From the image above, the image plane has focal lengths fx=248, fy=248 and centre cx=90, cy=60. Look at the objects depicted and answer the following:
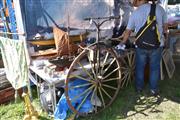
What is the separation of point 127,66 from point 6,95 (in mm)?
2325

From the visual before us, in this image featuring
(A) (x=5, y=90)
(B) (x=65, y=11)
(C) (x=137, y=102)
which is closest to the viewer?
(C) (x=137, y=102)

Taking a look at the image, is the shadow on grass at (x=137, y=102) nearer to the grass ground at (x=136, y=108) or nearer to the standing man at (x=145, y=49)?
the grass ground at (x=136, y=108)

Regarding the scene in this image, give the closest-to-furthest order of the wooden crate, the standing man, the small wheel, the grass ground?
the grass ground
the standing man
the wooden crate
the small wheel

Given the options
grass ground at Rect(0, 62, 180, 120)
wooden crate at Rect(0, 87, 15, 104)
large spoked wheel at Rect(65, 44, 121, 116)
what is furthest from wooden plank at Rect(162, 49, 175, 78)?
wooden crate at Rect(0, 87, 15, 104)

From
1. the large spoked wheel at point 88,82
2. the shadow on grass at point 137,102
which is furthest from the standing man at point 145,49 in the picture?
the large spoked wheel at point 88,82

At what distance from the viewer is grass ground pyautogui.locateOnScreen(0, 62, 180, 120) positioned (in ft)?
13.2

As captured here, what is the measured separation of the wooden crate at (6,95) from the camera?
4530 millimetres

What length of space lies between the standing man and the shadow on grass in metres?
0.17

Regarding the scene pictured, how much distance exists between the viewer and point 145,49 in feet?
14.2

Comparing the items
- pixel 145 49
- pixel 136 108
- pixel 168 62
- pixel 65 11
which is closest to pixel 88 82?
pixel 136 108

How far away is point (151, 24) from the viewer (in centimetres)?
416

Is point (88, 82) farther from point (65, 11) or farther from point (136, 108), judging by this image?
point (65, 11)

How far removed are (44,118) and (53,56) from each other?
3.47 ft

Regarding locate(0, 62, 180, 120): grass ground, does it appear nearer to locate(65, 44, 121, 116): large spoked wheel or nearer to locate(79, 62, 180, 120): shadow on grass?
locate(79, 62, 180, 120): shadow on grass
